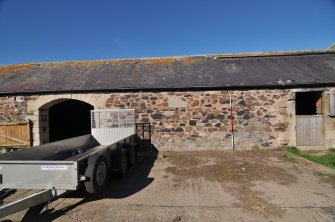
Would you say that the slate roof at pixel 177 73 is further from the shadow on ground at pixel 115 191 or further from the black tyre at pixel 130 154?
the shadow on ground at pixel 115 191

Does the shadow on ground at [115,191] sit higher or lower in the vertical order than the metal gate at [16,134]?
lower

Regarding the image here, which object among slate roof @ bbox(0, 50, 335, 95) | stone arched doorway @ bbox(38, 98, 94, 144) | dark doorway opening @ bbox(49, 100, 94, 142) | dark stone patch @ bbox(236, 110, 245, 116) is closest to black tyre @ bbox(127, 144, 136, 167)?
slate roof @ bbox(0, 50, 335, 95)

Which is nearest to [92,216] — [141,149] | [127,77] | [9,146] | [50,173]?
[50,173]

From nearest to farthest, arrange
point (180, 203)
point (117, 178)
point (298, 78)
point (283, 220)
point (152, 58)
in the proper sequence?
1. point (283, 220)
2. point (180, 203)
3. point (117, 178)
4. point (298, 78)
5. point (152, 58)

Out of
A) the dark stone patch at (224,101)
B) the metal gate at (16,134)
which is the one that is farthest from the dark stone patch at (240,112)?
the metal gate at (16,134)

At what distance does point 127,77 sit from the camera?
10.1 metres

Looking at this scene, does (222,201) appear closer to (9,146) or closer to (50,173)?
(50,173)

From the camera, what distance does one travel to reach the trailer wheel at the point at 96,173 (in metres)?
4.06

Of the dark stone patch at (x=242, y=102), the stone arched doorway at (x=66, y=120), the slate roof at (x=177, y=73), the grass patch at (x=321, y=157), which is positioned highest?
the slate roof at (x=177, y=73)

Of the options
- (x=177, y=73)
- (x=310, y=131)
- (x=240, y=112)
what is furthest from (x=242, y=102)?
(x=177, y=73)

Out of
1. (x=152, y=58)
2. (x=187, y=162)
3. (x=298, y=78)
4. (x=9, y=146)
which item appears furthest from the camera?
(x=152, y=58)

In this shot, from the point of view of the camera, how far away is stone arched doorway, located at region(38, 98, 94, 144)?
11.3 metres

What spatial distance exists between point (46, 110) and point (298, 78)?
9.92m

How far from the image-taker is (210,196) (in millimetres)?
4629
